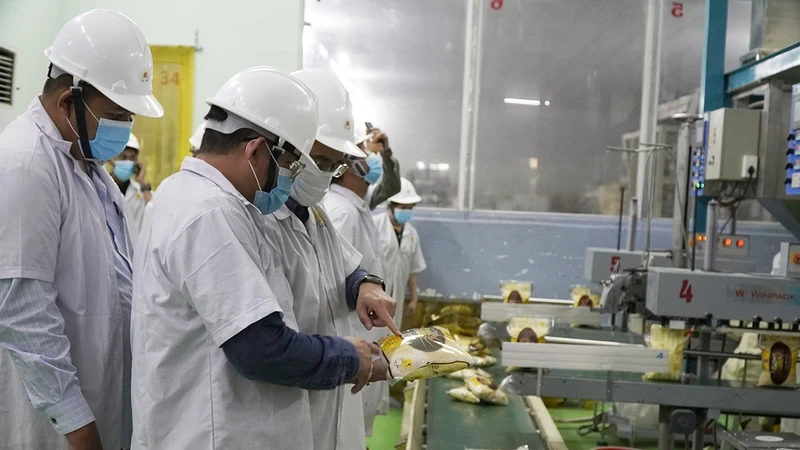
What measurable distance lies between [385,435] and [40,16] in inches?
148

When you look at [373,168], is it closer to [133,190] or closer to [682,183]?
[682,183]

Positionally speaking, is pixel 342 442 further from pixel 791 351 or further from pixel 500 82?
pixel 500 82

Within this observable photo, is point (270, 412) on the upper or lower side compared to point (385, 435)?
upper

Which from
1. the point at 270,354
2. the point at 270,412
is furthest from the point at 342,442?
the point at 270,354

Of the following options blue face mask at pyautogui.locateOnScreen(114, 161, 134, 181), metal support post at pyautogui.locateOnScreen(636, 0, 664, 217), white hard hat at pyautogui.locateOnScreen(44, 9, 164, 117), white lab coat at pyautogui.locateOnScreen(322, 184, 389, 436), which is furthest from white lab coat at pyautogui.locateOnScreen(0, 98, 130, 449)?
metal support post at pyautogui.locateOnScreen(636, 0, 664, 217)

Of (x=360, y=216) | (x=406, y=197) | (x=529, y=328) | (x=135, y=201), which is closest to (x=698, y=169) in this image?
(x=529, y=328)

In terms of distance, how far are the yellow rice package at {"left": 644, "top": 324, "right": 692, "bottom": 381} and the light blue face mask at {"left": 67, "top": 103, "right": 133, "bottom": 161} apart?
2421 millimetres

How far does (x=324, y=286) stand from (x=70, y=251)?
586 millimetres

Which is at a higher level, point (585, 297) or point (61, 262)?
point (61, 262)

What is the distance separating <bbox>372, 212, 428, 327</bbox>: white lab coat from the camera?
18.2 ft

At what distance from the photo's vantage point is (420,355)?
68.9 inches

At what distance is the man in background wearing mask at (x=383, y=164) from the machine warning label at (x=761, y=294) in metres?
1.64

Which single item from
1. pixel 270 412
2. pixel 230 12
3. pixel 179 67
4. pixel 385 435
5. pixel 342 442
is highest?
pixel 230 12

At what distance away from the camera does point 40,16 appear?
5.25 meters
